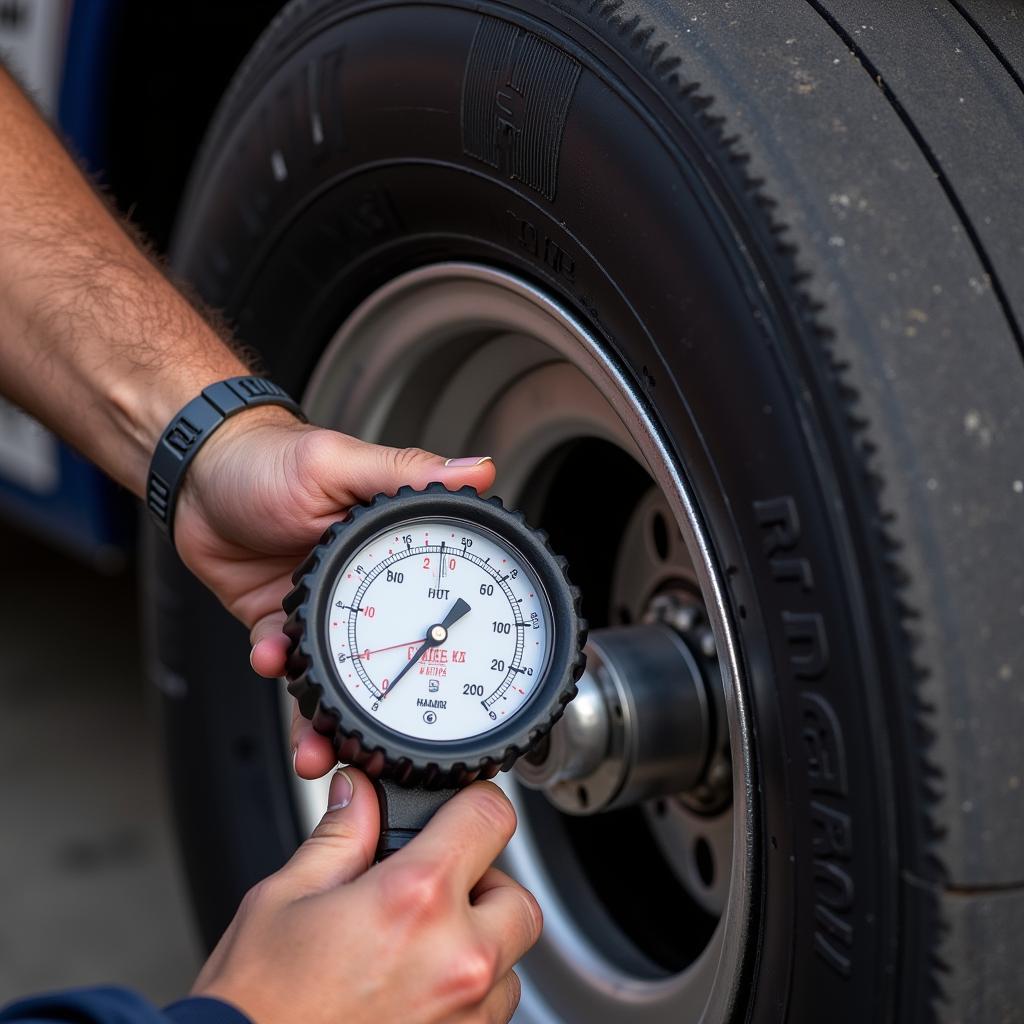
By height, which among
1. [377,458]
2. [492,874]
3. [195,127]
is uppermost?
[195,127]

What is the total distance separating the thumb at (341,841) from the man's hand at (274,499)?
7cm

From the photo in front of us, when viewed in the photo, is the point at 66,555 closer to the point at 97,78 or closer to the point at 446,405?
the point at 97,78

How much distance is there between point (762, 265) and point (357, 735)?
492 mm

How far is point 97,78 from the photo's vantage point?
2.03 meters

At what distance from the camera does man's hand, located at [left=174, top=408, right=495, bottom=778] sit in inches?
45.5

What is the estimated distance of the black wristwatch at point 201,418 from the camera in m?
1.29

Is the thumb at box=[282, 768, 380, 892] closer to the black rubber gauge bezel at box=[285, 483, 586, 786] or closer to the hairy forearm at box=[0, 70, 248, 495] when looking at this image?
the black rubber gauge bezel at box=[285, 483, 586, 786]

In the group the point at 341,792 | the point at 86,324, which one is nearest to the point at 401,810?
the point at 341,792

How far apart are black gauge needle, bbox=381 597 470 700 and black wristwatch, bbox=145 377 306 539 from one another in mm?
337

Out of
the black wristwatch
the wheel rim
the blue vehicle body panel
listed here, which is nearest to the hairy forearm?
the black wristwatch

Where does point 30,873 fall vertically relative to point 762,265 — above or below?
below

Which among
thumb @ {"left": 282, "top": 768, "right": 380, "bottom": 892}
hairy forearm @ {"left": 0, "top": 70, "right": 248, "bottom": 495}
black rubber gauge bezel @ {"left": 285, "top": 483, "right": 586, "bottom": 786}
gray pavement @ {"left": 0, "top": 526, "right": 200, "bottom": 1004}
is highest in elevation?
hairy forearm @ {"left": 0, "top": 70, "right": 248, "bottom": 495}

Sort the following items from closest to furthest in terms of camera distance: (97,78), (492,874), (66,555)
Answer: (492,874) < (97,78) < (66,555)

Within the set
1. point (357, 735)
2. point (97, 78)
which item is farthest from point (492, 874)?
point (97, 78)
